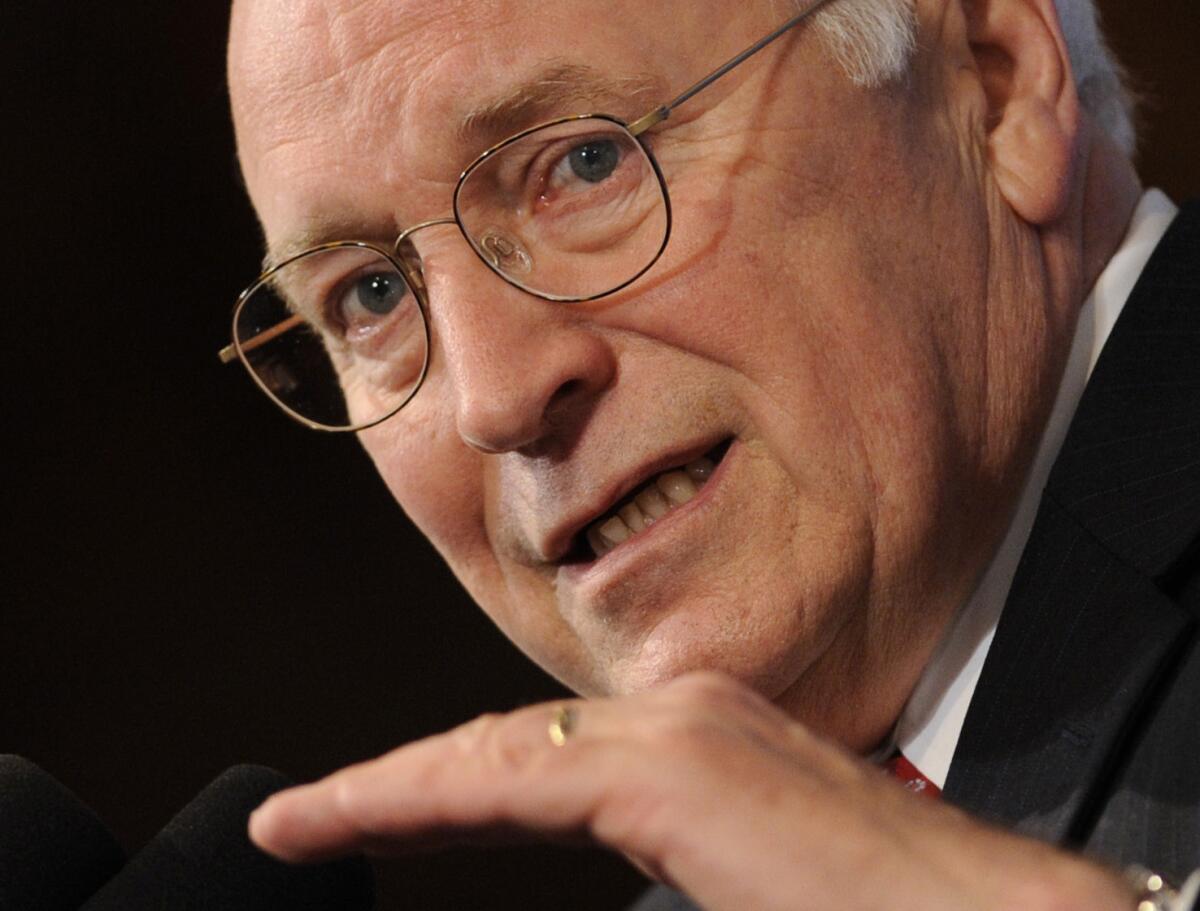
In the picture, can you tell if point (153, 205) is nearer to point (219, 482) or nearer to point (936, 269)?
point (219, 482)

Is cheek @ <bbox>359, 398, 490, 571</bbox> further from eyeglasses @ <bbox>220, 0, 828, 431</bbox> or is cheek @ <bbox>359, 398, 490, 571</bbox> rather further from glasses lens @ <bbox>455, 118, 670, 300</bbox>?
glasses lens @ <bbox>455, 118, 670, 300</bbox>

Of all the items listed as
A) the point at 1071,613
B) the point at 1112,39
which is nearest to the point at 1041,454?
the point at 1071,613

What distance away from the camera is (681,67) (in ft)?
5.16

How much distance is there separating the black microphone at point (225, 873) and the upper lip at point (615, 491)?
0.50m

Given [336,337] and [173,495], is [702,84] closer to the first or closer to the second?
[336,337]

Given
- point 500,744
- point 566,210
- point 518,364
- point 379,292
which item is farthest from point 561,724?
point 379,292

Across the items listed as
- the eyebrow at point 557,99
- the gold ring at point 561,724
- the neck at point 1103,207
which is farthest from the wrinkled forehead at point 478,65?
the gold ring at point 561,724

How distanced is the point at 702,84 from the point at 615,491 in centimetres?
41

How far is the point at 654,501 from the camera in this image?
1597 mm

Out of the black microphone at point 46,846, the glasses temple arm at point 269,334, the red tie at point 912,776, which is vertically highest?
the glasses temple arm at point 269,334

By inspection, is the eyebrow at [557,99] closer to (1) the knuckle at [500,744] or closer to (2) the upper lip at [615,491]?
(2) the upper lip at [615,491]

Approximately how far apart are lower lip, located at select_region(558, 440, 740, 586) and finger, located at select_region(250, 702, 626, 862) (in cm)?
67

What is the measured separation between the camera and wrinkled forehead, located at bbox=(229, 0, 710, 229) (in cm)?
154

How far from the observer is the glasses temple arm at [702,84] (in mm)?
1563
